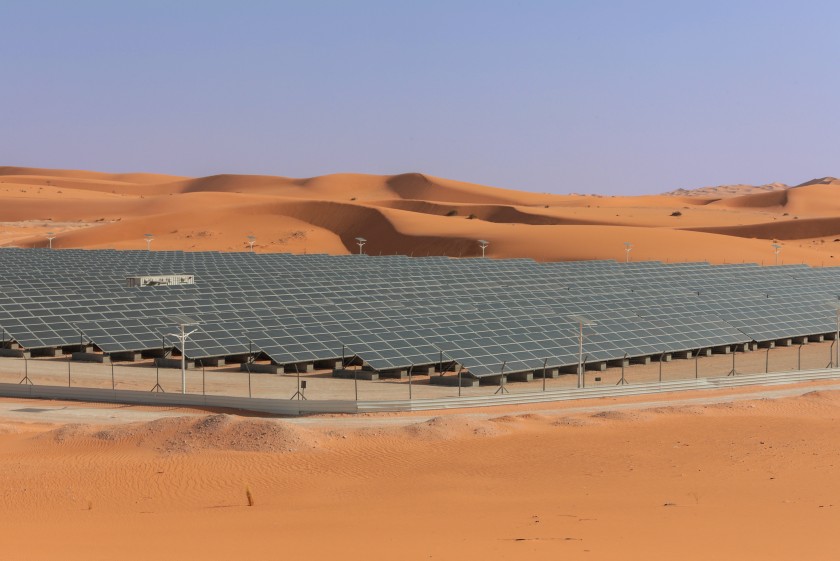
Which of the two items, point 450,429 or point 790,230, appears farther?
point 790,230

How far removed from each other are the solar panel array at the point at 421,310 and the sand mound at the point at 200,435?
8114mm

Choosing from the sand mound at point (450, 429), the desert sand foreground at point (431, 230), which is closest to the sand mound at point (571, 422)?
the sand mound at point (450, 429)

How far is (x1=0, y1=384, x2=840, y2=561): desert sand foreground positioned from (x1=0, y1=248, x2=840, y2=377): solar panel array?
9234 millimetres

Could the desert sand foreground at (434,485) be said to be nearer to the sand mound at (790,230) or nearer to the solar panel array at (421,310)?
the solar panel array at (421,310)

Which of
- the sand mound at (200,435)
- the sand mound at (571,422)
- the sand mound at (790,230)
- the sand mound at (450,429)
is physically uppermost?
the sand mound at (790,230)

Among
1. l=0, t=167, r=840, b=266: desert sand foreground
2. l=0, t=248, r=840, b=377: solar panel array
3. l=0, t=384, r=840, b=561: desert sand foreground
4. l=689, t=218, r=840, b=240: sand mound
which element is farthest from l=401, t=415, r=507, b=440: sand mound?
l=689, t=218, r=840, b=240: sand mound

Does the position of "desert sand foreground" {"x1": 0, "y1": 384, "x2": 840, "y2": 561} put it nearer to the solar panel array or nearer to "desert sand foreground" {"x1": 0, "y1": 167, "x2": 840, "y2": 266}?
the solar panel array

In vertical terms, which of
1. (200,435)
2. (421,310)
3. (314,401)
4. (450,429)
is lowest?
(450,429)

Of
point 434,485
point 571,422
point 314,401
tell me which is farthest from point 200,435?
point 571,422

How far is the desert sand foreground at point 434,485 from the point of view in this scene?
18.4 m

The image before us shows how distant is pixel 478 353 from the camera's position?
142 feet

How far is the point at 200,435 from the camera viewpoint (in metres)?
29.3

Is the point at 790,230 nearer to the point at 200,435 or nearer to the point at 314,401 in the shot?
the point at 314,401

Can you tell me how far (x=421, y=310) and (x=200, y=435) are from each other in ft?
78.2
